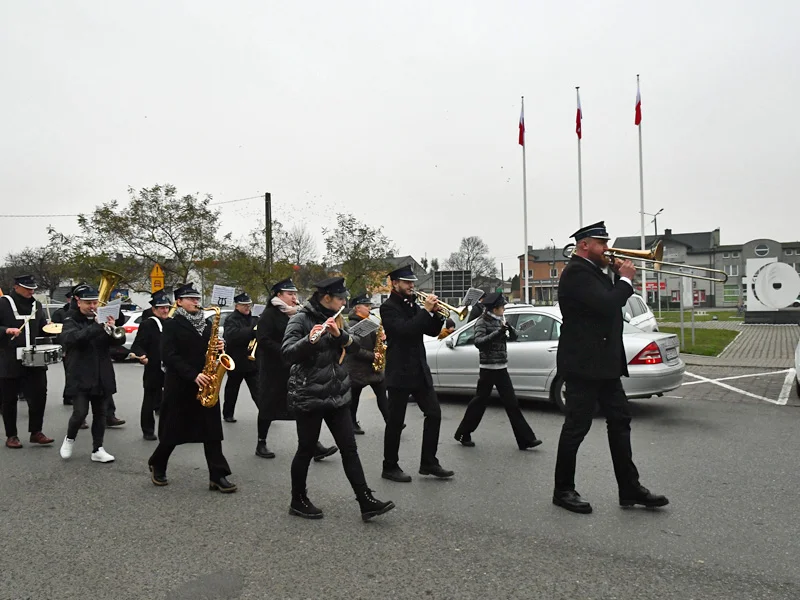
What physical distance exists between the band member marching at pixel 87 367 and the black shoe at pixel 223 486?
67.5 inches

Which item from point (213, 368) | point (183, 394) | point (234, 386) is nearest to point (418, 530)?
point (213, 368)

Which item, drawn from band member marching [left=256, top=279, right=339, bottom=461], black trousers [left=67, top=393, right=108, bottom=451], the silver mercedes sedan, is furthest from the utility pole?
band member marching [left=256, top=279, right=339, bottom=461]

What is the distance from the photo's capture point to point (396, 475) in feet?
18.4

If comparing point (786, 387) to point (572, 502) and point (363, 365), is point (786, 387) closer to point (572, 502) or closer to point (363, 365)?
point (363, 365)

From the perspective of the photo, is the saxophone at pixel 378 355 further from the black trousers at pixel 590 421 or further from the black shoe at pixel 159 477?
the black trousers at pixel 590 421

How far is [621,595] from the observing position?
333 cm

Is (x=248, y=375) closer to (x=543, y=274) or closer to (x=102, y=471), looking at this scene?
(x=102, y=471)

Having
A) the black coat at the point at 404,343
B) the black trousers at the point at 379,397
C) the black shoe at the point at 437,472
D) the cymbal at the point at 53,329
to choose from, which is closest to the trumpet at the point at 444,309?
the black coat at the point at 404,343

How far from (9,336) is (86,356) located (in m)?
1.08

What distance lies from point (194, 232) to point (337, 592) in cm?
2602

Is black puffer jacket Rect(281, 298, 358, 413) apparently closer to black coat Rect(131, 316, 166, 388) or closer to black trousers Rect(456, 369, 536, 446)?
black trousers Rect(456, 369, 536, 446)

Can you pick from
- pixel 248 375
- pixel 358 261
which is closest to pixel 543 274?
pixel 358 261

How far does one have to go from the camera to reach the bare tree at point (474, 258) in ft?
285

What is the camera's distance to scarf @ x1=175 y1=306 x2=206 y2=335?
565 cm
